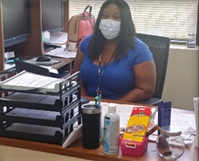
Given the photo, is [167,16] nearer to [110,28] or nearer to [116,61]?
[110,28]

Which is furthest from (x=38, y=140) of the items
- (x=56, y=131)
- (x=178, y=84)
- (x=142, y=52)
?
(x=178, y=84)

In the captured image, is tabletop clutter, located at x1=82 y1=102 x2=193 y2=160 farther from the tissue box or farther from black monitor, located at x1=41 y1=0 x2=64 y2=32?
black monitor, located at x1=41 y1=0 x2=64 y2=32

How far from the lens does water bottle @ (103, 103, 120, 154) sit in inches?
48.3

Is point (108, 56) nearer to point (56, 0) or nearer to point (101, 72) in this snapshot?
point (101, 72)

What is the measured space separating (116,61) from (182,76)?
1.29 metres

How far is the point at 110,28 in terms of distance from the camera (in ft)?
7.30

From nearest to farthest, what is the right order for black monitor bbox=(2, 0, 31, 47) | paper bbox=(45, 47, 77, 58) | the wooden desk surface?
black monitor bbox=(2, 0, 31, 47), the wooden desk surface, paper bbox=(45, 47, 77, 58)

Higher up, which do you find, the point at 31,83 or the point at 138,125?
the point at 31,83

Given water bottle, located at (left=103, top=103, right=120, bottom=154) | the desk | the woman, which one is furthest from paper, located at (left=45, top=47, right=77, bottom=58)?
water bottle, located at (left=103, top=103, right=120, bottom=154)

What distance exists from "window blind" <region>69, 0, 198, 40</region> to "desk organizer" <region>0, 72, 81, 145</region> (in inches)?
88.2

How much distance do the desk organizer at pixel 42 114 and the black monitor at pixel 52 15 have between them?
6.20 feet

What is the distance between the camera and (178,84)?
3.28 metres

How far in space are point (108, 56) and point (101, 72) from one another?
0.41ft

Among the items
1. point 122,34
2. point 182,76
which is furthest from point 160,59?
point 182,76
